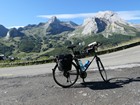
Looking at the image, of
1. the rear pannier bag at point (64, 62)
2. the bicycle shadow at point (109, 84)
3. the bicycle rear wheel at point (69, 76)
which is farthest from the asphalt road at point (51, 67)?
the rear pannier bag at point (64, 62)

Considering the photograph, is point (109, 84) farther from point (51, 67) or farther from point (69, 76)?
point (51, 67)

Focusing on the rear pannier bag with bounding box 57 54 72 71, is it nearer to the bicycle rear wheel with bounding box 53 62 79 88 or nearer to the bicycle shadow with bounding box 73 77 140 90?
the bicycle rear wheel with bounding box 53 62 79 88

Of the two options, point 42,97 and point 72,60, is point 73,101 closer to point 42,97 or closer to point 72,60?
point 42,97

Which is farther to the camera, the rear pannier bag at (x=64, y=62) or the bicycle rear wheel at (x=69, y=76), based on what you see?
the bicycle rear wheel at (x=69, y=76)

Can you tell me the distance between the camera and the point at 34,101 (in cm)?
839

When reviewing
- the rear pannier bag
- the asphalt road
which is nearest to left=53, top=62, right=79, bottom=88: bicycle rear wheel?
the rear pannier bag

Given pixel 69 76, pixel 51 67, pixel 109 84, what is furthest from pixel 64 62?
pixel 51 67

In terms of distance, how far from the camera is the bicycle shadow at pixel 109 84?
914 cm

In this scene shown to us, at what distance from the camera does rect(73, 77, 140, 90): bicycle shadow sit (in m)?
9.14

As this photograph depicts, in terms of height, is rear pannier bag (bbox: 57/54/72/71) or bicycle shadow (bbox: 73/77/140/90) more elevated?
rear pannier bag (bbox: 57/54/72/71)

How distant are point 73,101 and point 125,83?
2.39 m

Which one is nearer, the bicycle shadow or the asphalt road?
the bicycle shadow

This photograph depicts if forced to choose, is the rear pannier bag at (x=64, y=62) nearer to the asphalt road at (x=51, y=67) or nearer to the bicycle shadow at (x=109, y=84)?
the bicycle shadow at (x=109, y=84)

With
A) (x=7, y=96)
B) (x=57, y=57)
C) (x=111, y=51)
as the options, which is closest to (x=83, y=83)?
(x=57, y=57)
